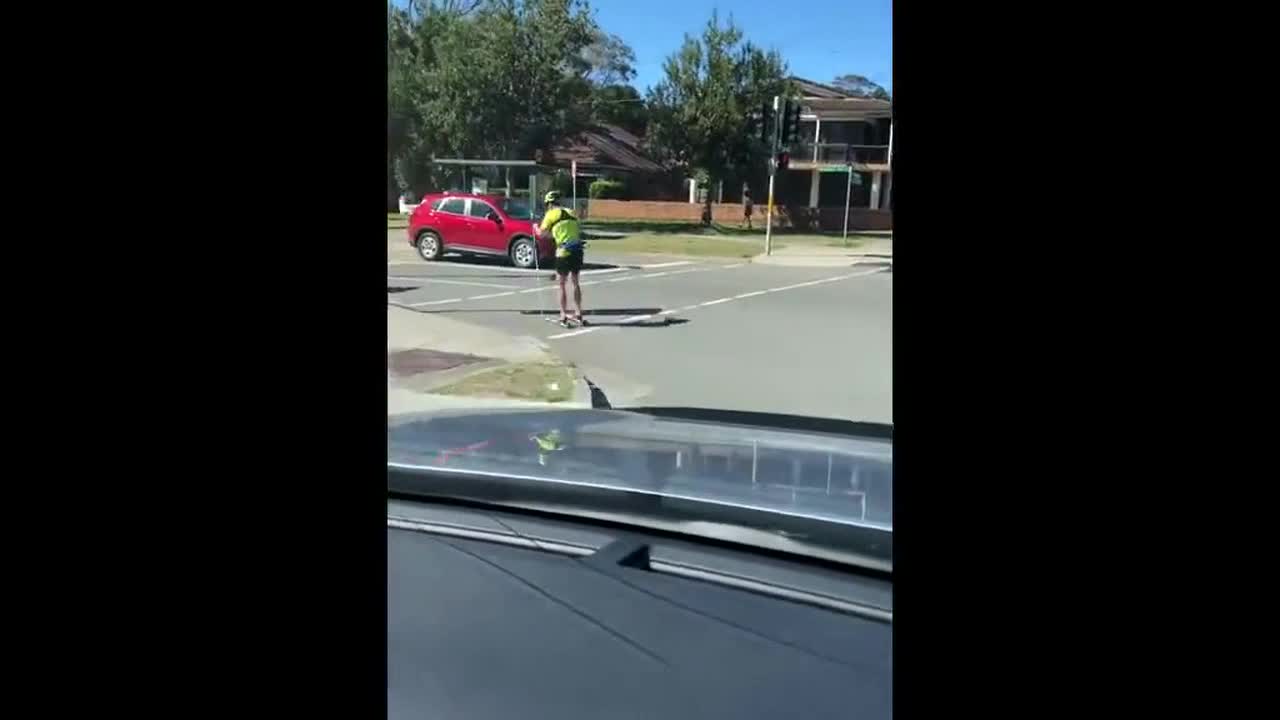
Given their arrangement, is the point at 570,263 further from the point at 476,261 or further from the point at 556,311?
the point at 476,261

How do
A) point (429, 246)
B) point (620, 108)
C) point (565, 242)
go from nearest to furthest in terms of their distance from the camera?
point (565, 242)
point (429, 246)
point (620, 108)

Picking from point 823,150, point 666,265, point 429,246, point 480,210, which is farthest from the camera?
point 823,150

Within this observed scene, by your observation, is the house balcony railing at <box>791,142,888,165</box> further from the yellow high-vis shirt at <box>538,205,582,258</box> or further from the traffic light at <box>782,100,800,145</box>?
the yellow high-vis shirt at <box>538,205,582,258</box>

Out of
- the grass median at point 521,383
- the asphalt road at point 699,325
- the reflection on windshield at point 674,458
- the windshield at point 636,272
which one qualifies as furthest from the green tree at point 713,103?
the reflection on windshield at point 674,458

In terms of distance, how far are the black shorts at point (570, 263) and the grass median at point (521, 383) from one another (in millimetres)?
4261

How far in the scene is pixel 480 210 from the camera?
58.3ft

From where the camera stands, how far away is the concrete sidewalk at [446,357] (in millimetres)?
7700

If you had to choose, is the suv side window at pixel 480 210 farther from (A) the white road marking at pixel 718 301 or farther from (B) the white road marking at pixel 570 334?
(B) the white road marking at pixel 570 334

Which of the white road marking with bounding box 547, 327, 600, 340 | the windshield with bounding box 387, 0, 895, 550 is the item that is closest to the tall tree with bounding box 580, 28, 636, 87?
the windshield with bounding box 387, 0, 895, 550

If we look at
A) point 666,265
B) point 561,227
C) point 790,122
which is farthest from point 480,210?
point 790,122

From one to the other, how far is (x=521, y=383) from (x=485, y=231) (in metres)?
9.51
